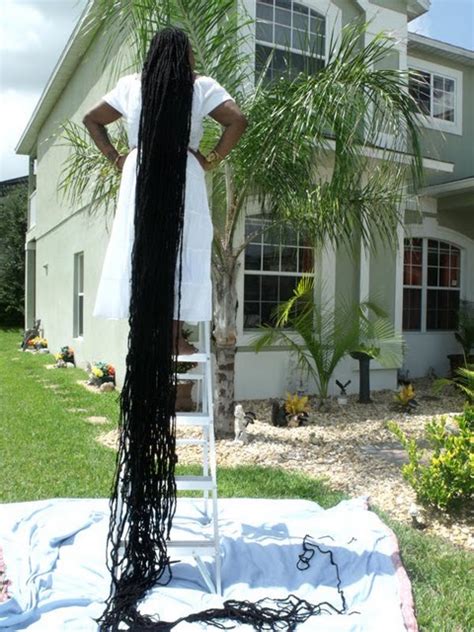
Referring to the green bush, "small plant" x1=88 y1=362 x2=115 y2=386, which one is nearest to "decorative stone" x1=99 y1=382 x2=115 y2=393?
"small plant" x1=88 y1=362 x2=115 y2=386

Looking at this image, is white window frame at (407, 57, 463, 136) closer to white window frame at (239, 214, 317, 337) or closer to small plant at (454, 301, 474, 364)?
small plant at (454, 301, 474, 364)

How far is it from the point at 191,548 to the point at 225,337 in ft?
10.8

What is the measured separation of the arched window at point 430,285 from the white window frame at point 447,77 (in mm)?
2067

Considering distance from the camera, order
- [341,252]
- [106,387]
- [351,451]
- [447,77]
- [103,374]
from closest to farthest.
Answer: [351,451]
[341,252]
[106,387]
[103,374]
[447,77]

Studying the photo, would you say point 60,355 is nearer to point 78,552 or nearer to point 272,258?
point 272,258

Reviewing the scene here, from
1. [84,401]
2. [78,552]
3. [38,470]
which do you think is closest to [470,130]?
[84,401]

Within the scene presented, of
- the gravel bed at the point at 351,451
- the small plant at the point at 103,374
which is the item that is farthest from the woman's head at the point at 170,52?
the small plant at the point at 103,374

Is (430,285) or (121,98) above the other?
(121,98)

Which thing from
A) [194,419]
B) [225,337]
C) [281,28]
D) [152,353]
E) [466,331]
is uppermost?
[281,28]

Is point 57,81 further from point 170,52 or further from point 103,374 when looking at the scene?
point 170,52

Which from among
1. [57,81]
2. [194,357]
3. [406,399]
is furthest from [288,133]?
[57,81]

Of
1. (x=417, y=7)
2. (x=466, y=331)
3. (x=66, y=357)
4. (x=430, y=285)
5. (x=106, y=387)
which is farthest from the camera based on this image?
(x=66, y=357)

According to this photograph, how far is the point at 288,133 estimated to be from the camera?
195 inches

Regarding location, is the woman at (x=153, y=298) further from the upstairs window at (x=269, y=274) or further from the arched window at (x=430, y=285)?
the arched window at (x=430, y=285)
